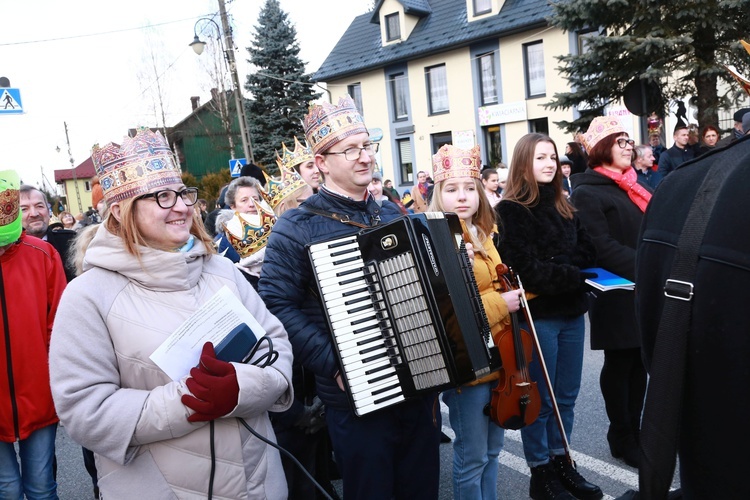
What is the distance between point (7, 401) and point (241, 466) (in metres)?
1.78

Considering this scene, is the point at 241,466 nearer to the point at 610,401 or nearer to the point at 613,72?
the point at 610,401

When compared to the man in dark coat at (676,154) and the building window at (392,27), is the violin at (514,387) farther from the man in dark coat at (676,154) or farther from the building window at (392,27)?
the building window at (392,27)

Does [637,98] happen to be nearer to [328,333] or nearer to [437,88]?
[328,333]

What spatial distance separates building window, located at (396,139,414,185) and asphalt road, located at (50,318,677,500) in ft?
75.7

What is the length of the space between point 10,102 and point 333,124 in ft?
30.0

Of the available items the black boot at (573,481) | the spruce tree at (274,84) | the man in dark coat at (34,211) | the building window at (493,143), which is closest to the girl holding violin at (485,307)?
the black boot at (573,481)

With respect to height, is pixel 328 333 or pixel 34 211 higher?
pixel 34 211

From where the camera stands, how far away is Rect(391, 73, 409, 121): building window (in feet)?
91.8

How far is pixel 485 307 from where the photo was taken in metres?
3.12

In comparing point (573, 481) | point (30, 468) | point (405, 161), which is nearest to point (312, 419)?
point (30, 468)

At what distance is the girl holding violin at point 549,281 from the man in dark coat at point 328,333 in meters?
1.14

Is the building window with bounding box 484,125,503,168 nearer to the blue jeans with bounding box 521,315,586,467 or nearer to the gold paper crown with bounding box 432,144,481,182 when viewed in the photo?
the blue jeans with bounding box 521,315,586,467

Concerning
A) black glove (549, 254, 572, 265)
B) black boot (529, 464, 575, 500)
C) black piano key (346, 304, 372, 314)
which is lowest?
black boot (529, 464, 575, 500)

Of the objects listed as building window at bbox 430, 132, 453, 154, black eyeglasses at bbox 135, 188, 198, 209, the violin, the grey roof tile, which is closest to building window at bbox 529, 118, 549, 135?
the grey roof tile
